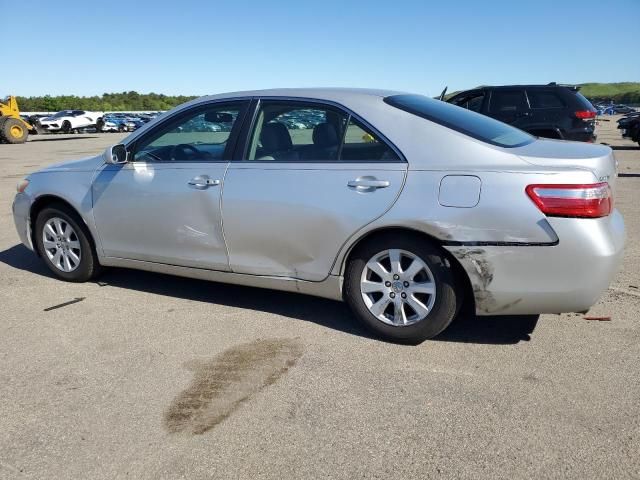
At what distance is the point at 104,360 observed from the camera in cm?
348

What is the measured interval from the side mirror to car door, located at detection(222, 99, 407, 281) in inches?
39.5

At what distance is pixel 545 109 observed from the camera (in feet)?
35.4

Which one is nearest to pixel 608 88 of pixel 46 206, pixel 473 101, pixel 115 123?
pixel 115 123

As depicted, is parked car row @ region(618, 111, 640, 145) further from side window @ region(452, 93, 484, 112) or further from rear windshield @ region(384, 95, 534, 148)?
rear windshield @ region(384, 95, 534, 148)

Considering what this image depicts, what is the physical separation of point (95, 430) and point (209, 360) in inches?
33.7

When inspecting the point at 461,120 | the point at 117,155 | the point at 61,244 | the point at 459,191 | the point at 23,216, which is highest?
the point at 461,120

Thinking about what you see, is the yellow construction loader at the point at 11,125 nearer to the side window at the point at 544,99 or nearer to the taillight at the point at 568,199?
the side window at the point at 544,99

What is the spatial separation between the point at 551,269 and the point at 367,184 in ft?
3.83

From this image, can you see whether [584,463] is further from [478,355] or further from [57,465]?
[57,465]

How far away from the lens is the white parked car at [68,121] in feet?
122

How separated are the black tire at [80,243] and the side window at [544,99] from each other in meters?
8.90

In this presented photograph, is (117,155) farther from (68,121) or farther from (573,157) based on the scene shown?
(68,121)

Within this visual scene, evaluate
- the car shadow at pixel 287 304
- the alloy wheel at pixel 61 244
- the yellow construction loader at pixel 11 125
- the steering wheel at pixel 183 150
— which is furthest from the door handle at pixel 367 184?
the yellow construction loader at pixel 11 125

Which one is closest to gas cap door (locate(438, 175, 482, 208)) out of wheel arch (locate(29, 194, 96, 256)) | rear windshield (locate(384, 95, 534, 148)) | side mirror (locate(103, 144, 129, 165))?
rear windshield (locate(384, 95, 534, 148))
